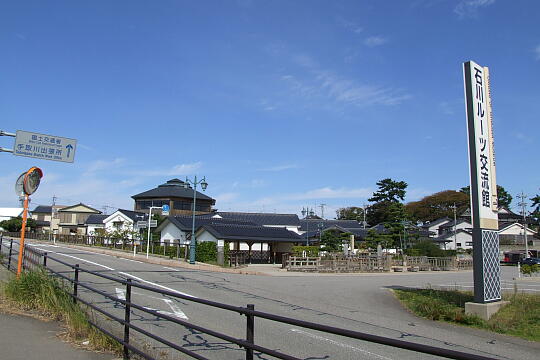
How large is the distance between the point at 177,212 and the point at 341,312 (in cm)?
6506

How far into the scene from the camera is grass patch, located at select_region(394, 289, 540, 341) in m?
10.2

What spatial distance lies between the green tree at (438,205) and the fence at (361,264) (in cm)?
6093

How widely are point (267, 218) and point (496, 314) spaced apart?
65608 millimetres

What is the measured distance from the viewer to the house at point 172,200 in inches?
2928

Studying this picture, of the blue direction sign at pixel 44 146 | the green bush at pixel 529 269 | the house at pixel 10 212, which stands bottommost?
the green bush at pixel 529 269

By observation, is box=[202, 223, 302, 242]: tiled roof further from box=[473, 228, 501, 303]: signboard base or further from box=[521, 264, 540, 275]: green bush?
box=[473, 228, 501, 303]: signboard base

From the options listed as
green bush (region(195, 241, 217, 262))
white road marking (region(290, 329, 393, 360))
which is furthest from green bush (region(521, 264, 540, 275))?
white road marking (region(290, 329, 393, 360))

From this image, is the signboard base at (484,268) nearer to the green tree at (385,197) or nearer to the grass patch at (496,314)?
the grass patch at (496,314)

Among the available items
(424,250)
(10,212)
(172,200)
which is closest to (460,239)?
(424,250)

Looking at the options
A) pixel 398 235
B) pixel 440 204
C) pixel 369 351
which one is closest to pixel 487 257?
pixel 369 351

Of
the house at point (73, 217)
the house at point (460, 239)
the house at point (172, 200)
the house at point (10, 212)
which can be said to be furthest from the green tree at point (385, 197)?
the house at point (10, 212)

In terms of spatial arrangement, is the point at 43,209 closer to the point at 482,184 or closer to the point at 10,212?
the point at 10,212

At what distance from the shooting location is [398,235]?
50.2 meters

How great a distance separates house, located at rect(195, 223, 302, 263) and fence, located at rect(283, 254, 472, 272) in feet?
18.7
